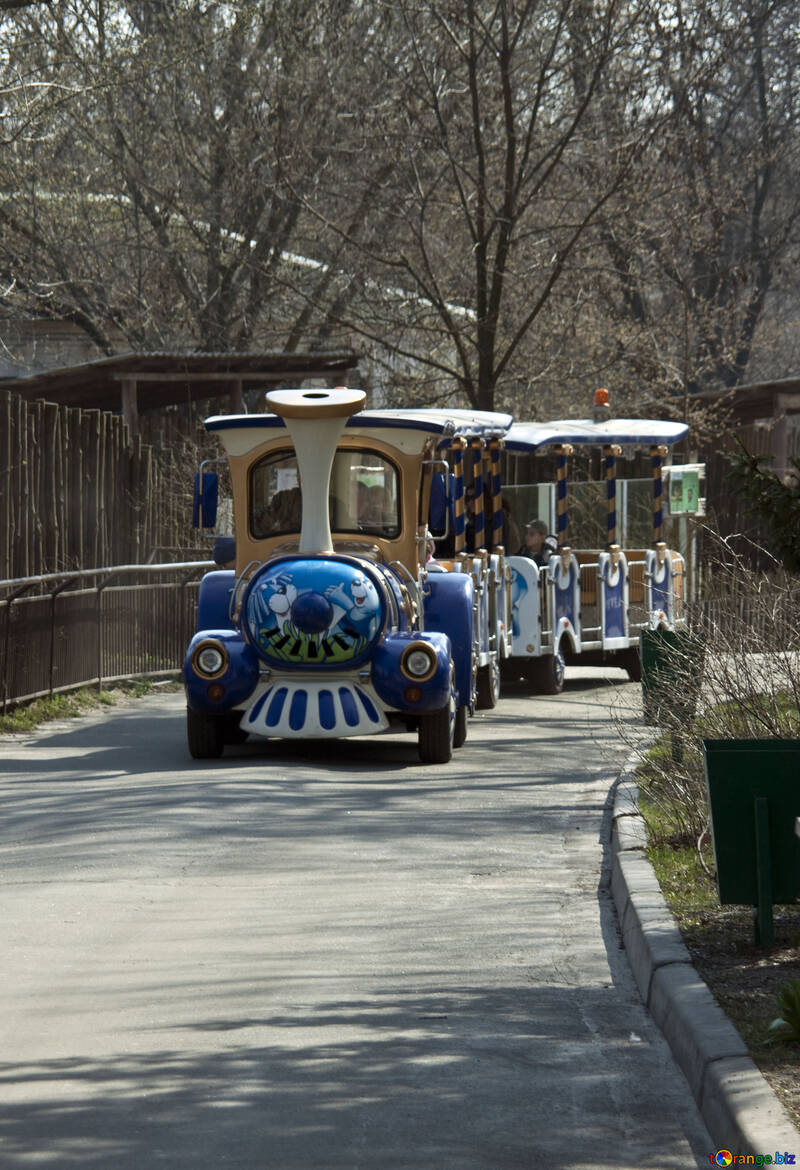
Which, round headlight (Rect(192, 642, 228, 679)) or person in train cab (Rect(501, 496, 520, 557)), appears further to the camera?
person in train cab (Rect(501, 496, 520, 557))

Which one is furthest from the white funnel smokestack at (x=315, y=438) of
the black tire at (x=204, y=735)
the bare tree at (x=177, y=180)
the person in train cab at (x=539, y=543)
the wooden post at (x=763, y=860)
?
the bare tree at (x=177, y=180)

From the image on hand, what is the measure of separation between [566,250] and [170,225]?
10.3 m

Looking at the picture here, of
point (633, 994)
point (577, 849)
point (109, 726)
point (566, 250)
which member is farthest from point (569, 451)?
point (633, 994)

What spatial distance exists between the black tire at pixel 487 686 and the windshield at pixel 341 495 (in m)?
3.04

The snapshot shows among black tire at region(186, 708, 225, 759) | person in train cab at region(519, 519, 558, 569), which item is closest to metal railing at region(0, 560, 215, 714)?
black tire at region(186, 708, 225, 759)

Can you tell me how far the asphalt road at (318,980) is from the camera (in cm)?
523

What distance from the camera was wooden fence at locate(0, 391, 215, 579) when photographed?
1677 centimetres

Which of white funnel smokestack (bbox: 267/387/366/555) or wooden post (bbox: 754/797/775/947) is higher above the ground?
white funnel smokestack (bbox: 267/387/366/555)

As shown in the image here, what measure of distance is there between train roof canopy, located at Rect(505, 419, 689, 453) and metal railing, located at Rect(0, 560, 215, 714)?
13.1 ft

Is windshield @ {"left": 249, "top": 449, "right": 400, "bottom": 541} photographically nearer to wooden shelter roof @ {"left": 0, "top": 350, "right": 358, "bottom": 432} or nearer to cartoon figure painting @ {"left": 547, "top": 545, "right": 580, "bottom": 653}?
cartoon figure painting @ {"left": 547, "top": 545, "right": 580, "bottom": 653}

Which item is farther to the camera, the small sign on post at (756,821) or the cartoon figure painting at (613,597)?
the cartoon figure painting at (613,597)

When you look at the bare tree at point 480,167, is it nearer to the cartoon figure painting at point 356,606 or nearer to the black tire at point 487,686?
the black tire at point 487,686

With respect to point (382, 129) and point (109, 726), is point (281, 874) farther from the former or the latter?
point (382, 129)

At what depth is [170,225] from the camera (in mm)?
31078
